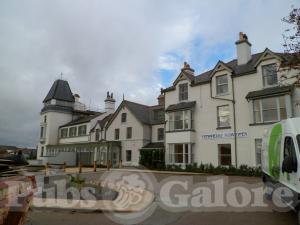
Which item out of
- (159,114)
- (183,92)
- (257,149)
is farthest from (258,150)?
(159,114)

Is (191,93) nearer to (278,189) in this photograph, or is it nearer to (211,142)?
(211,142)

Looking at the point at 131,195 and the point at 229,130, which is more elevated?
the point at 229,130

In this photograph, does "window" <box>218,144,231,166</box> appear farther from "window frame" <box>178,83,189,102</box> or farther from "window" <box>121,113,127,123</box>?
"window" <box>121,113,127,123</box>

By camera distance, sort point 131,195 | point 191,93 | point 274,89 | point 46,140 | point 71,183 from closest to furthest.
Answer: point 131,195
point 71,183
point 274,89
point 191,93
point 46,140

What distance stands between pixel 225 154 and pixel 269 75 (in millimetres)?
7391

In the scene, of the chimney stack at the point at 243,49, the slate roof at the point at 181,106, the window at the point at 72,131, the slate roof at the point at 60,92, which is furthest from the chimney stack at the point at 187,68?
the slate roof at the point at 60,92

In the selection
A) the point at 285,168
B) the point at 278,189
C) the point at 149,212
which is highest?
the point at 285,168

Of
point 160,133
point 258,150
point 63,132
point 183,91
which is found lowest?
point 258,150

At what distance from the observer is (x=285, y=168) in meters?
7.30

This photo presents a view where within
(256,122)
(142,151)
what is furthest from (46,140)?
(256,122)

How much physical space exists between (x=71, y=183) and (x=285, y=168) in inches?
376

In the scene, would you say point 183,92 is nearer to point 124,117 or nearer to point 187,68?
point 187,68

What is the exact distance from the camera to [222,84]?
25.2 metres

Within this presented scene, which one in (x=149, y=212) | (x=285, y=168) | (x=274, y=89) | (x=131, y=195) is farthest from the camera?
(x=274, y=89)
